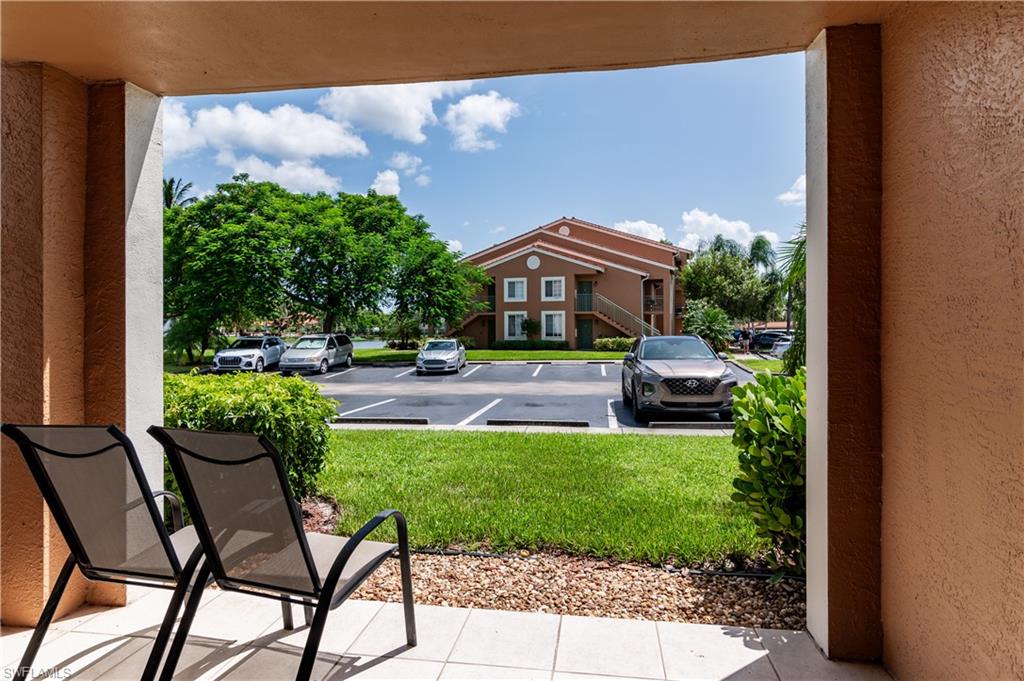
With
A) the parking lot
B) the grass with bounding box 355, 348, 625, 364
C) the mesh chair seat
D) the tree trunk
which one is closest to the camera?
the mesh chair seat

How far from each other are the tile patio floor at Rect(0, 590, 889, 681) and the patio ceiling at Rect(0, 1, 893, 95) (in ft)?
9.39

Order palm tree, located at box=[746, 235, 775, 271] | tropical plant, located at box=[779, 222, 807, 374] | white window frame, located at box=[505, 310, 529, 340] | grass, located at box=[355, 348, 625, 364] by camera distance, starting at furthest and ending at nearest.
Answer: palm tree, located at box=[746, 235, 775, 271], white window frame, located at box=[505, 310, 529, 340], grass, located at box=[355, 348, 625, 364], tropical plant, located at box=[779, 222, 807, 374]

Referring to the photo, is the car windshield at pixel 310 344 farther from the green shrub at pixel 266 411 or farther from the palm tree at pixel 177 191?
the palm tree at pixel 177 191

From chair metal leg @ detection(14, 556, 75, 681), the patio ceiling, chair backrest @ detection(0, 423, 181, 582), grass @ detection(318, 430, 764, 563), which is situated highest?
the patio ceiling

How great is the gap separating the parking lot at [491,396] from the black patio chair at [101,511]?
23.3 feet

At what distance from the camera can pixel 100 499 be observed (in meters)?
2.13

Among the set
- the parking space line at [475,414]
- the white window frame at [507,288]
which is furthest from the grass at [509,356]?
the parking space line at [475,414]

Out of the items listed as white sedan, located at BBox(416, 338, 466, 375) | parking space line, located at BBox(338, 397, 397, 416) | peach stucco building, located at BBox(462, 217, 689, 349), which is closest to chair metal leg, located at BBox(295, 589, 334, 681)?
parking space line, located at BBox(338, 397, 397, 416)

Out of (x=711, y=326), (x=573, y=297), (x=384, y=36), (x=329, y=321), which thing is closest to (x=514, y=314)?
(x=573, y=297)

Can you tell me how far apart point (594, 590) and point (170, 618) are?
7.01ft

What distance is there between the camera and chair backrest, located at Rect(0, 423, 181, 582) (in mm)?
2016

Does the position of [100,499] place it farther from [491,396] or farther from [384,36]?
[491,396]

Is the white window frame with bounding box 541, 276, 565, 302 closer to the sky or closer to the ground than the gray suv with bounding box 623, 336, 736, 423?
closer to the sky

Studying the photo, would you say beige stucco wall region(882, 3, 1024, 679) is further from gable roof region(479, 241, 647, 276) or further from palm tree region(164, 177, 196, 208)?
palm tree region(164, 177, 196, 208)
